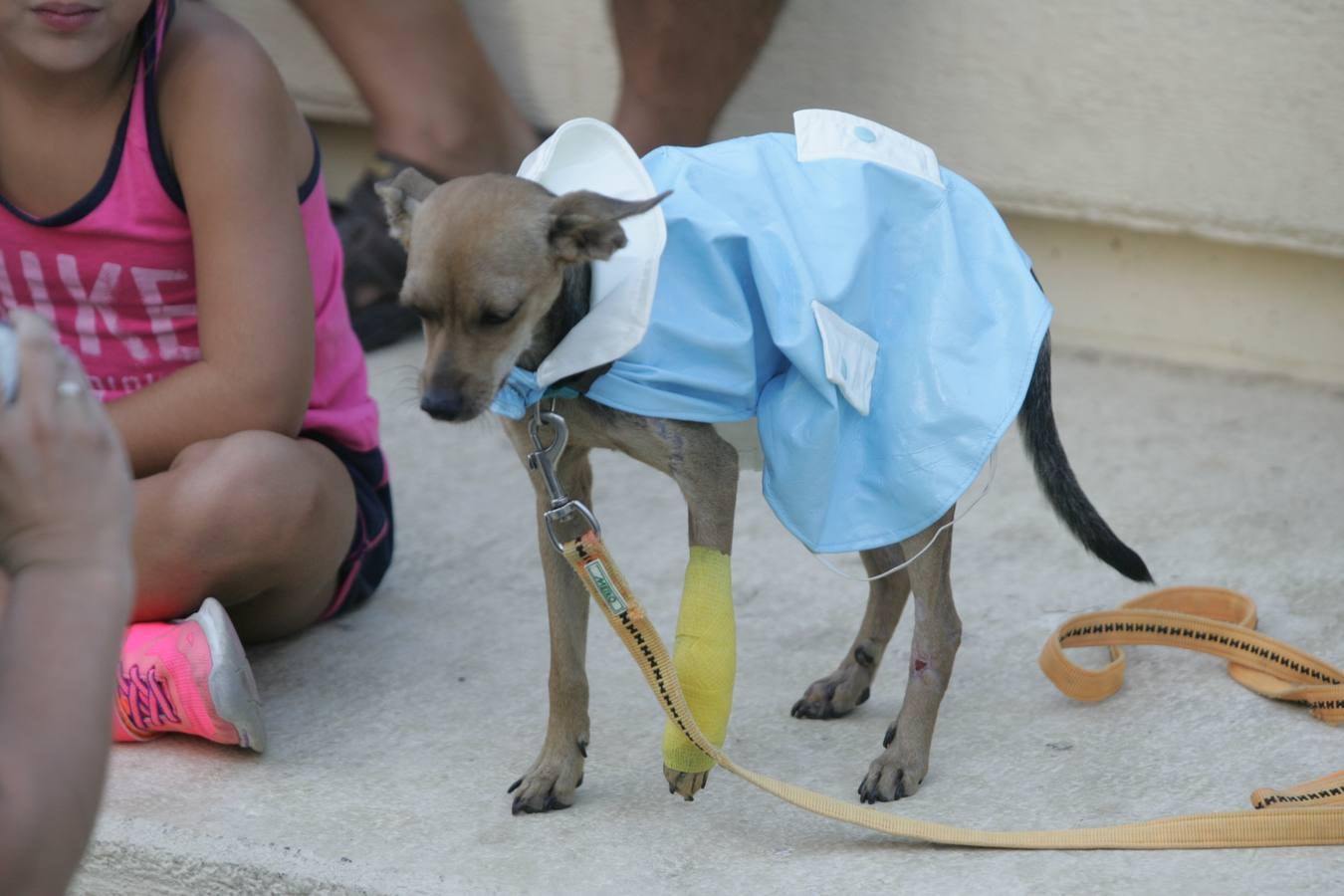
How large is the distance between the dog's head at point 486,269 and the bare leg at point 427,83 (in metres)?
2.73

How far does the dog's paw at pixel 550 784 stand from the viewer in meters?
2.94

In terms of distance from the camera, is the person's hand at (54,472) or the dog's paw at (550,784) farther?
the dog's paw at (550,784)

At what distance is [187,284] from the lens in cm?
336

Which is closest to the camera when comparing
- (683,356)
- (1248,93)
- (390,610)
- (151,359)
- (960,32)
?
(683,356)

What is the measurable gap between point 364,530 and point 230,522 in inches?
23.0

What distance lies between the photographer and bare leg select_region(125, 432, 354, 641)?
10.2 feet

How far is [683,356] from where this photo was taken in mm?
2730

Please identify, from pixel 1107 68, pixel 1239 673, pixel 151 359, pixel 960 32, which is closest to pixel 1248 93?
pixel 1107 68

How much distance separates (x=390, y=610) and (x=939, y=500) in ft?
5.24

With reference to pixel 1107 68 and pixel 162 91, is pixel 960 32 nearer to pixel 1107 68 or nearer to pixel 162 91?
pixel 1107 68

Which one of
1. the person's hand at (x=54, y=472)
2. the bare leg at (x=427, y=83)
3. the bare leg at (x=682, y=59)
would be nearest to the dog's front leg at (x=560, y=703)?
the person's hand at (x=54, y=472)

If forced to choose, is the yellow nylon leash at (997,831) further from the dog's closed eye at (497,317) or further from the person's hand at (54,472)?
the person's hand at (54,472)

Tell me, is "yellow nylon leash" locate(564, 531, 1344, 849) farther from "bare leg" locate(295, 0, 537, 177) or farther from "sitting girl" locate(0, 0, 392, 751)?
"bare leg" locate(295, 0, 537, 177)

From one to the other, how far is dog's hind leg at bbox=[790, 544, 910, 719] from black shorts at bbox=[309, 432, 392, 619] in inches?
44.6
